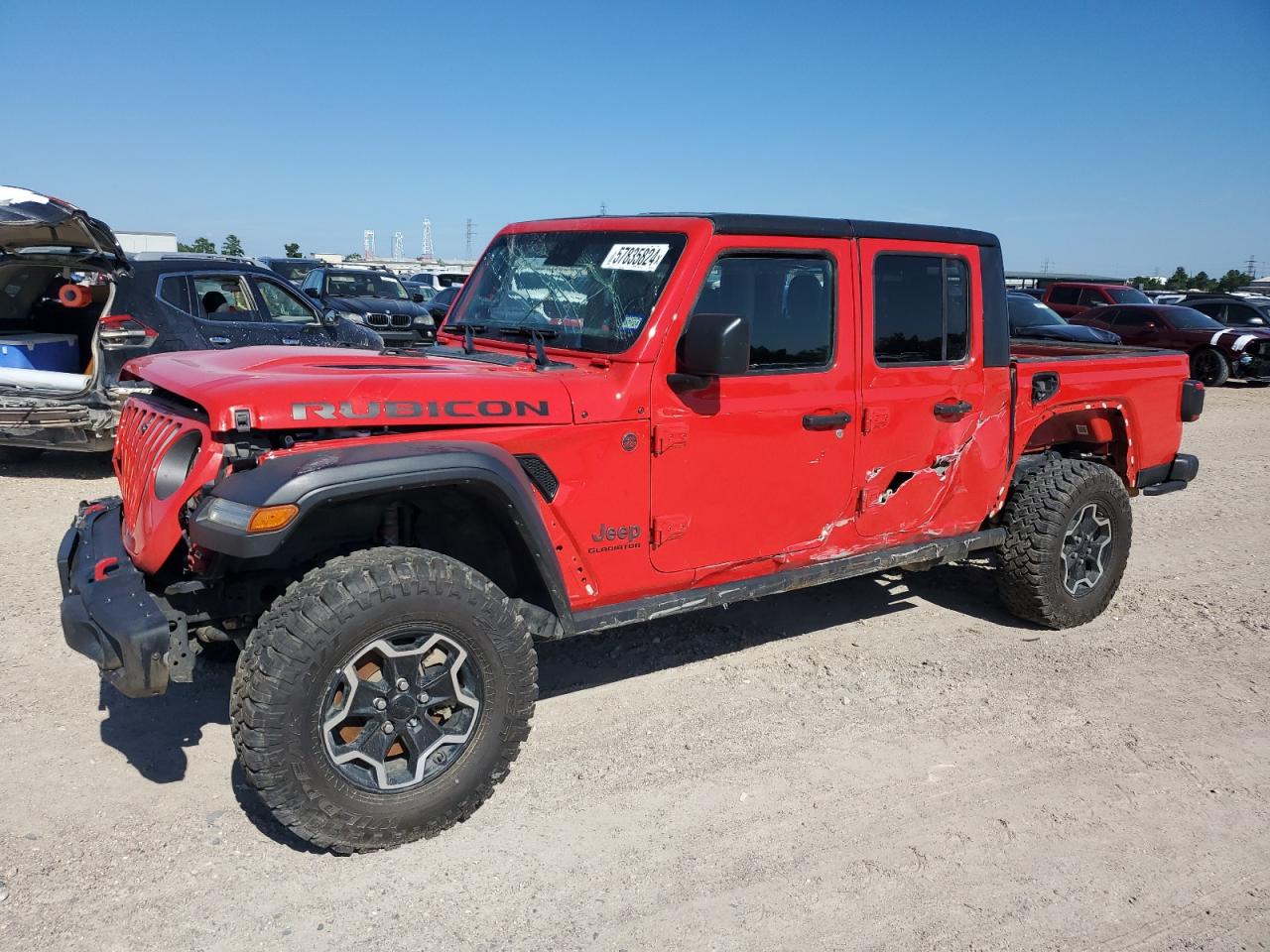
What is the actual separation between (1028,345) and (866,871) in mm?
4215

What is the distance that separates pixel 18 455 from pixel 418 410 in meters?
7.05

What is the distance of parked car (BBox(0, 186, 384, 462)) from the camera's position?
7047 millimetres

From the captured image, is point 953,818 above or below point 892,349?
below

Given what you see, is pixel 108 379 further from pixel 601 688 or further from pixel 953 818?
pixel 953 818

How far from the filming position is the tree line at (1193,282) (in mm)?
54531

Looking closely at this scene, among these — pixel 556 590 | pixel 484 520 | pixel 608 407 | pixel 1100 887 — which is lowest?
pixel 1100 887

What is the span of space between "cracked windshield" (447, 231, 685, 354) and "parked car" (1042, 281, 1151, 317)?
16916 mm

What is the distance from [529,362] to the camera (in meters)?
3.69

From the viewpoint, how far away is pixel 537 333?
12.5ft

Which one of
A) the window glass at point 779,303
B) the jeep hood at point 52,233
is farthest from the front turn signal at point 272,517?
the jeep hood at point 52,233

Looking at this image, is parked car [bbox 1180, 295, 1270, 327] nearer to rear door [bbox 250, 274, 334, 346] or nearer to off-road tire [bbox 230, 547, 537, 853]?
rear door [bbox 250, 274, 334, 346]

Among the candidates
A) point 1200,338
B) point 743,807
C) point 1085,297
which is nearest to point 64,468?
point 743,807

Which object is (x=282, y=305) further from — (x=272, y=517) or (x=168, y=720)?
(x=272, y=517)

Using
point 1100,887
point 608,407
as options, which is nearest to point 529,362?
point 608,407
